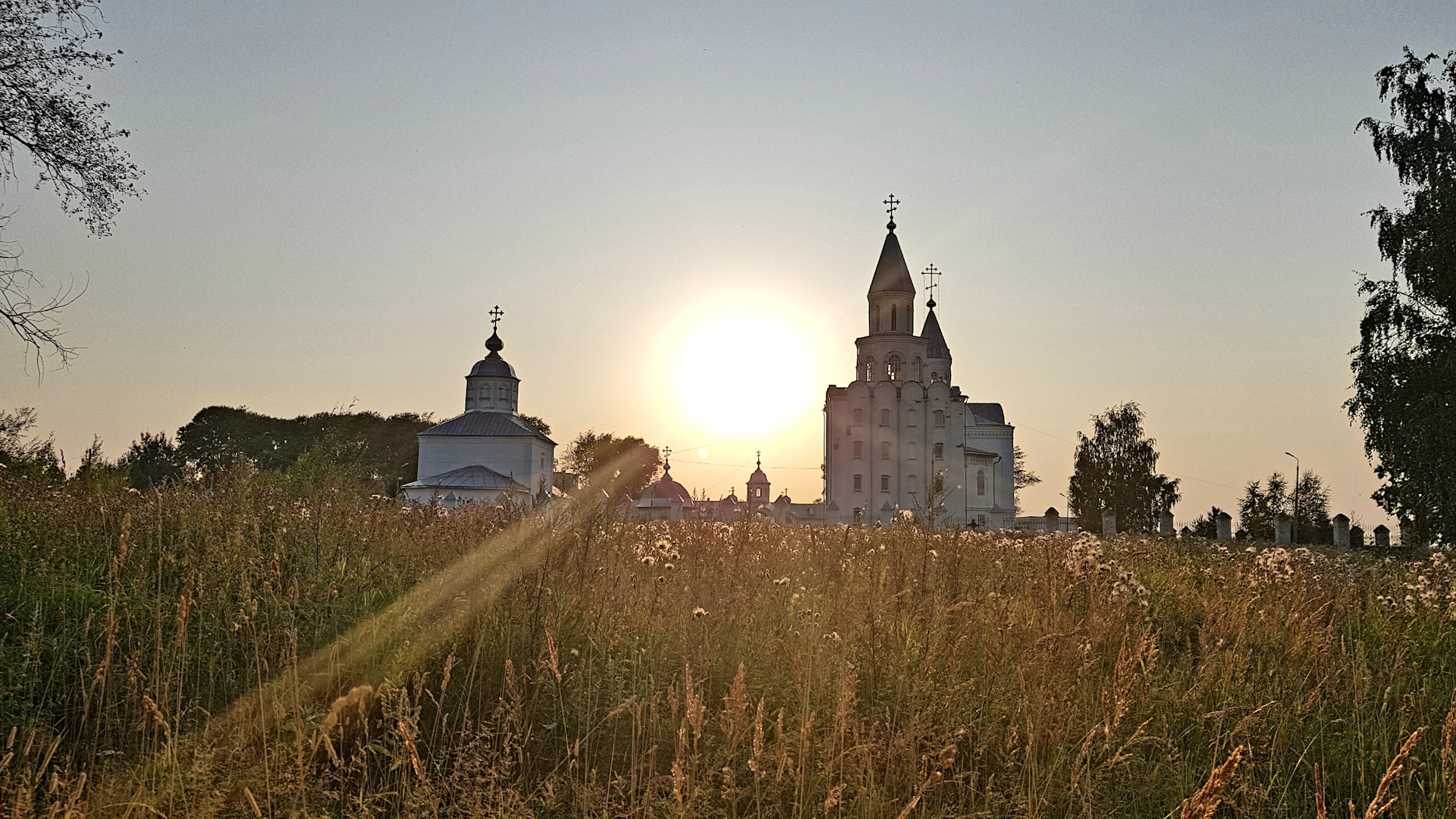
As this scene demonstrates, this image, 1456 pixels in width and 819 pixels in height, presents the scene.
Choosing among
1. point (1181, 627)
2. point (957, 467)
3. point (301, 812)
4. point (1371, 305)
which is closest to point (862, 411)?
point (957, 467)

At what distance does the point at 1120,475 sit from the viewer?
59.5m

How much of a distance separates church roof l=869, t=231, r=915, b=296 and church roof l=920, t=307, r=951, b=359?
7.75 meters

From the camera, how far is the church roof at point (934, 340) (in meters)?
70.4

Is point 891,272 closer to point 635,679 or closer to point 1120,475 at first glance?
point 1120,475

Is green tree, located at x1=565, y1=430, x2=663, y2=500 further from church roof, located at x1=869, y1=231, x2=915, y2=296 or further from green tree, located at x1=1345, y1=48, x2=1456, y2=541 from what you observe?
green tree, located at x1=1345, y1=48, x2=1456, y2=541

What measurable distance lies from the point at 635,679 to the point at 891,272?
60490 mm

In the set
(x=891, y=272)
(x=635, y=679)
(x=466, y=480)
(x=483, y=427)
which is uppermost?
(x=891, y=272)

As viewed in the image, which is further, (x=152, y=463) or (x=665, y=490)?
(x=665, y=490)

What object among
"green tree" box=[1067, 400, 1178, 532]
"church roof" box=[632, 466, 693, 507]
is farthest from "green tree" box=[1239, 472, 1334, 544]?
"church roof" box=[632, 466, 693, 507]

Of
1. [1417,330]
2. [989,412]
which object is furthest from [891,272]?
[1417,330]

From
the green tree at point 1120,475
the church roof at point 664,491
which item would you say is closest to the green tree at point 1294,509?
the green tree at point 1120,475

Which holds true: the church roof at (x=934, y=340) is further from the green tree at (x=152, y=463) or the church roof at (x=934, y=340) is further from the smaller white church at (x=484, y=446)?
the green tree at (x=152, y=463)

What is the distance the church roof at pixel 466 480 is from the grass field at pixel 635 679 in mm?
50863

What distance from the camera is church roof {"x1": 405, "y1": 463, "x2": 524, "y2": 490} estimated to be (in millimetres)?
55875
